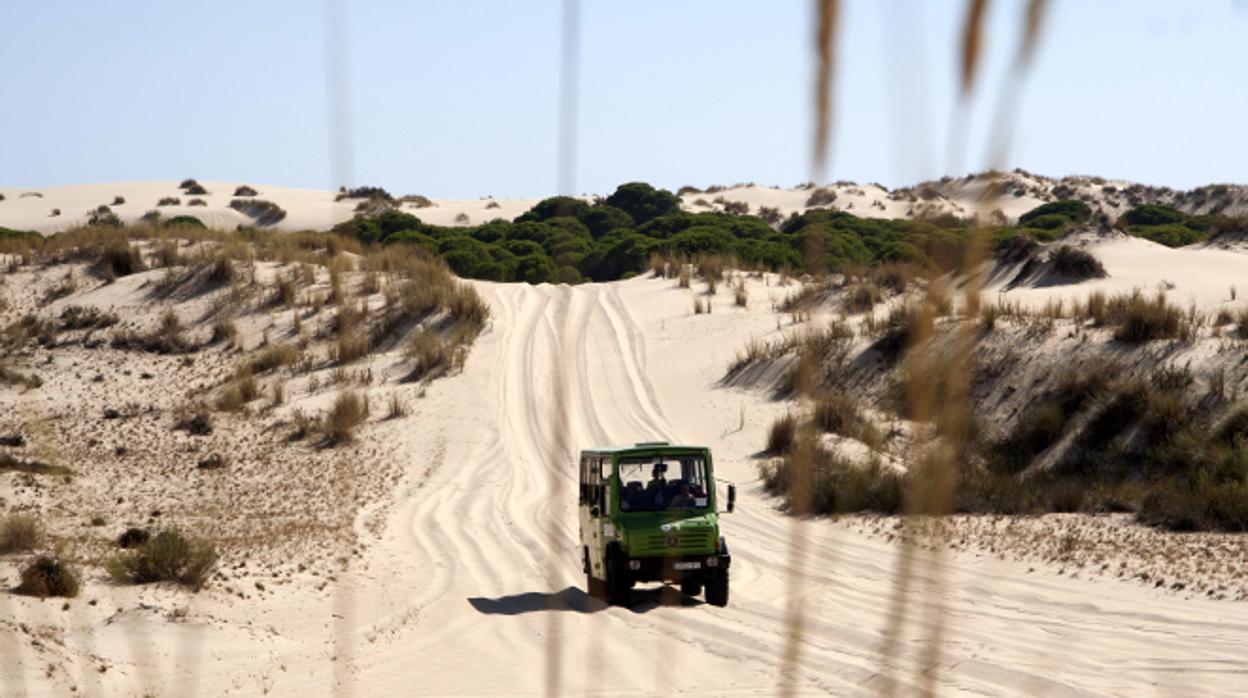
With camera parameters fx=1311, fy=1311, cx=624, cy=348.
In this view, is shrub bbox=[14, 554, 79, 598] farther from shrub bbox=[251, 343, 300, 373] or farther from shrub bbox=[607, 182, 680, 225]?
shrub bbox=[607, 182, 680, 225]

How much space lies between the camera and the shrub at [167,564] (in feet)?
47.1

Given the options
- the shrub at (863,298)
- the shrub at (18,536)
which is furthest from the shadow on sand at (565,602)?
the shrub at (863,298)

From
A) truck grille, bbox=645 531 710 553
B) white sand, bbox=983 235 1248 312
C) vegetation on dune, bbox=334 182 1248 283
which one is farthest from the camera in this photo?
vegetation on dune, bbox=334 182 1248 283

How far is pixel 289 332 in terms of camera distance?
4041 cm

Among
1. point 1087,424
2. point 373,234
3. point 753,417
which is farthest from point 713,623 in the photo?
point 373,234

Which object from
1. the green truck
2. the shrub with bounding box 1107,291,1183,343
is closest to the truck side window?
the green truck

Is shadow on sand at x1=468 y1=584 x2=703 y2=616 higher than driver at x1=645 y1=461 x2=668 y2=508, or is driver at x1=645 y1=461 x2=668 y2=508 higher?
driver at x1=645 y1=461 x2=668 y2=508

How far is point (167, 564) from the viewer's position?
14539 millimetres

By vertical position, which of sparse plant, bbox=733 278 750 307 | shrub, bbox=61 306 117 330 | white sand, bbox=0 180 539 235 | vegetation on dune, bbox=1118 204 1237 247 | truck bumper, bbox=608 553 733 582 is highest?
truck bumper, bbox=608 553 733 582

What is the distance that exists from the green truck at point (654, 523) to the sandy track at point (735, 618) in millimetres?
400

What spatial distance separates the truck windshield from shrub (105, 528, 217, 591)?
501 cm

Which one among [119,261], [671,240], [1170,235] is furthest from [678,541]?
[1170,235]

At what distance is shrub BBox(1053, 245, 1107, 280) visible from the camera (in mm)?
37969

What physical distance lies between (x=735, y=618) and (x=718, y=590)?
0.83 meters
